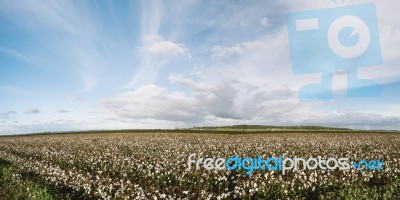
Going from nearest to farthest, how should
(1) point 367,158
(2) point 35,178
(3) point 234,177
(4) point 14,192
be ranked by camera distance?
(4) point 14,192, (3) point 234,177, (2) point 35,178, (1) point 367,158

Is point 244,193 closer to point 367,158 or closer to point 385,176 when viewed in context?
point 385,176

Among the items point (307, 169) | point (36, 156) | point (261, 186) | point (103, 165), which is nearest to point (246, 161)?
point (307, 169)

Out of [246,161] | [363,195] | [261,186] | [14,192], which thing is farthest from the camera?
[246,161]

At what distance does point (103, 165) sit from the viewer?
21.4 meters

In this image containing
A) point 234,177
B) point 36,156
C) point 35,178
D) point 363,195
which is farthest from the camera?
point 36,156

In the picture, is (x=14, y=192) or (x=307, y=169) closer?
(x=14, y=192)

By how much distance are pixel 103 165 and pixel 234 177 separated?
925 cm

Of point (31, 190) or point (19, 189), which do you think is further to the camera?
point (19, 189)

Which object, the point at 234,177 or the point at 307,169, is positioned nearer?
the point at 234,177

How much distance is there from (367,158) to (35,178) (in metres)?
20.1

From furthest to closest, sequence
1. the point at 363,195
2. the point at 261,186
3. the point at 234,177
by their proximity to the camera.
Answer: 1. the point at 234,177
2. the point at 261,186
3. the point at 363,195

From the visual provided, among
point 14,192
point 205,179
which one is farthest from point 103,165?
point 205,179

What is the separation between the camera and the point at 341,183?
49.1 ft

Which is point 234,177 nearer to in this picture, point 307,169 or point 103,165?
point 307,169
